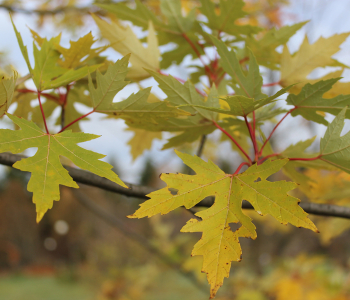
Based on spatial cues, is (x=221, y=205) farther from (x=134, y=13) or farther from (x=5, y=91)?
(x=134, y=13)

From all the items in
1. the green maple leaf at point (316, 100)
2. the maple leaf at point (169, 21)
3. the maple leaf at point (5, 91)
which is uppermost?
the maple leaf at point (169, 21)

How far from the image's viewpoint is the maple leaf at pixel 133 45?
816 mm

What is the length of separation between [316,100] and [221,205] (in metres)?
0.38

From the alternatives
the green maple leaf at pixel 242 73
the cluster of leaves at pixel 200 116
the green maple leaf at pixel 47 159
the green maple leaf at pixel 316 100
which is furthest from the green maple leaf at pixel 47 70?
the green maple leaf at pixel 316 100

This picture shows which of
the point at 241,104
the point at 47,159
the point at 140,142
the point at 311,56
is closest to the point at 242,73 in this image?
the point at 241,104

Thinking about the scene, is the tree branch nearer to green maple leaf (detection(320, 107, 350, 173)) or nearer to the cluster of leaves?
the cluster of leaves

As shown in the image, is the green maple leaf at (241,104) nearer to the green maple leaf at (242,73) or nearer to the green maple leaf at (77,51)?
the green maple leaf at (242,73)

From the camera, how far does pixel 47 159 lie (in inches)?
22.3

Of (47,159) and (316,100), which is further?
(316,100)

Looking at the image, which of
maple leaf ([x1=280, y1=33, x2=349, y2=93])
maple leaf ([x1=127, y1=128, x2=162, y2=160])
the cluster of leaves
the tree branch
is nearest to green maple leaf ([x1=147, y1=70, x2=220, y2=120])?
the cluster of leaves

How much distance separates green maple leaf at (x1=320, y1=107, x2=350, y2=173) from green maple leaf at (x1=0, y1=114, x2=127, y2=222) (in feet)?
1.60

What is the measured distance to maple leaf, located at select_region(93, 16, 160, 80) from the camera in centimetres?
82

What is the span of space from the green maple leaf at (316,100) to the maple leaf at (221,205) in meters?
0.22

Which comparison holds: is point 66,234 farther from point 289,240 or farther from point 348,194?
point 348,194
